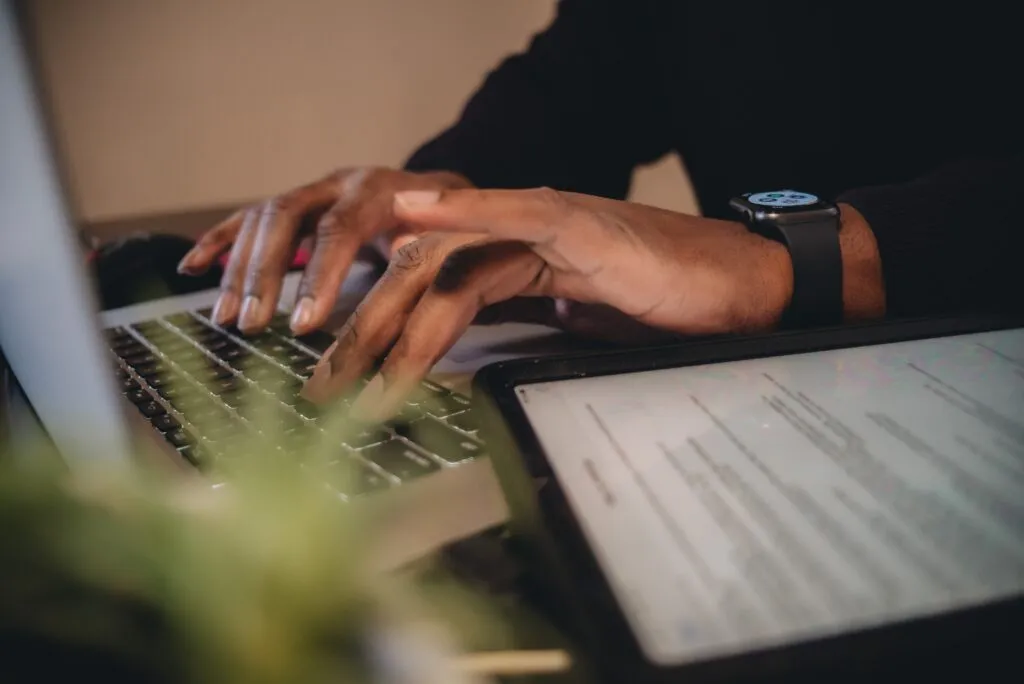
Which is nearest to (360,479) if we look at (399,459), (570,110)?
(399,459)

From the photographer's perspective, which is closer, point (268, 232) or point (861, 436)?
point (861, 436)

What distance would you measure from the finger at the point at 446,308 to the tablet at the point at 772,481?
61 mm

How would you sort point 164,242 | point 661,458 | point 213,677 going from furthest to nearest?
point 164,242 < point 661,458 < point 213,677

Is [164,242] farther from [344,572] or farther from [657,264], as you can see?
[344,572]

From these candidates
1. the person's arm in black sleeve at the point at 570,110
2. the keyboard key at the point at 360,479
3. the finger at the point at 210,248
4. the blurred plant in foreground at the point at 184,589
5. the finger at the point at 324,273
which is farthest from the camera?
the person's arm in black sleeve at the point at 570,110

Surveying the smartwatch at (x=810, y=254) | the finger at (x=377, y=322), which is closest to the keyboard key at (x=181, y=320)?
the finger at (x=377, y=322)

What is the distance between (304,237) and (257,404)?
0.83 ft

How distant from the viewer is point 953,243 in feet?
1.64

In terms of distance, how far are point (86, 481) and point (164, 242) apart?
541 mm

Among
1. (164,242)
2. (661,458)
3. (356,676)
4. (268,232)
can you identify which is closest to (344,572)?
(356,676)

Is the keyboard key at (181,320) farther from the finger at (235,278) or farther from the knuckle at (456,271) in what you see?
the knuckle at (456,271)

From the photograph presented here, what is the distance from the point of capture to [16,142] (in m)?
0.21

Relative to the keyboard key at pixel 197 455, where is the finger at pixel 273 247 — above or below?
above

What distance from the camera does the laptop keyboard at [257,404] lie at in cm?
34
